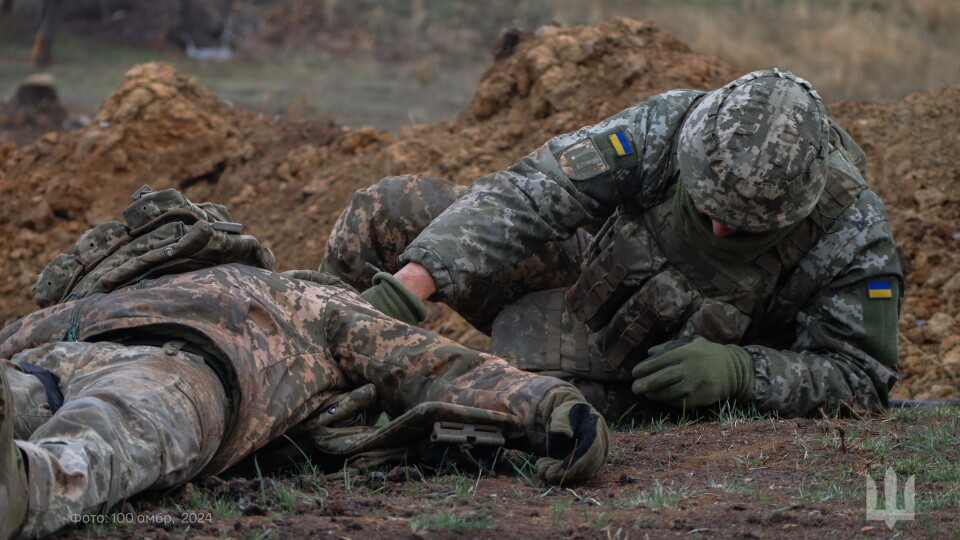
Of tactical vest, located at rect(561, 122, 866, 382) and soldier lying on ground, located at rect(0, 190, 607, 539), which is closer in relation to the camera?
soldier lying on ground, located at rect(0, 190, 607, 539)

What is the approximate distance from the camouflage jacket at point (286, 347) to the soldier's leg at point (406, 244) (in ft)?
4.22

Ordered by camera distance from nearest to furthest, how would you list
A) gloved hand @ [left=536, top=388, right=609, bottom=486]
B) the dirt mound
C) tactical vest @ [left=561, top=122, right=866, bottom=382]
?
gloved hand @ [left=536, top=388, right=609, bottom=486] → tactical vest @ [left=561, top=122, right=866, bottom=382] → the dirt mound

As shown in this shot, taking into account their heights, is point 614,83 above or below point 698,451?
above

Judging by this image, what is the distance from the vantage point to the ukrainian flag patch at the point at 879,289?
5258mm

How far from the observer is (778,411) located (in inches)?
207

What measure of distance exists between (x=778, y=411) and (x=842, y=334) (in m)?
0.41

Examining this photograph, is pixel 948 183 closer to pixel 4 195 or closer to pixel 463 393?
pixel 463 393

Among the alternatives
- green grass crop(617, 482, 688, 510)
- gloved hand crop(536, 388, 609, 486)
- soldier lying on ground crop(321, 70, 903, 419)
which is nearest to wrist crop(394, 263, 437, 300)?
soldier lying on ground crop(321, 70, 903, 419)

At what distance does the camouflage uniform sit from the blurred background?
750 centimetres

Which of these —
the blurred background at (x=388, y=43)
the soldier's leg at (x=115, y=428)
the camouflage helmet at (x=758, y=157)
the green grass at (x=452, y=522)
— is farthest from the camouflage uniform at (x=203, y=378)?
the blurred background at (x=388, y=43)

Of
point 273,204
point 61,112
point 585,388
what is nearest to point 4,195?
point 273,204

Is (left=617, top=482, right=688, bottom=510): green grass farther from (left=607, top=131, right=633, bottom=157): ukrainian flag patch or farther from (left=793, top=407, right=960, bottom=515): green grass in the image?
(left=607, top=131, right=633, bottom=157): ukrainian flag patch

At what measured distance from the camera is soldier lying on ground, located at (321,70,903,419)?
4.90 metres

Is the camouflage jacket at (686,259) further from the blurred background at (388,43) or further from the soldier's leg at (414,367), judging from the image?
the blurred background at (388,43)
